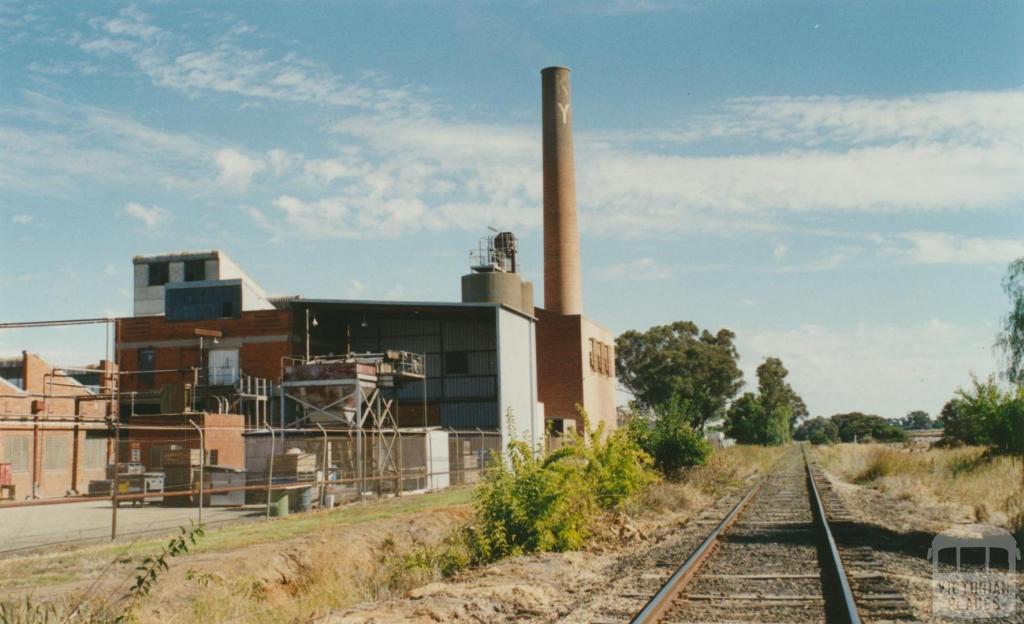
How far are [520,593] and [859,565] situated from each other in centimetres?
472

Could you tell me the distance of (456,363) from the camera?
152 ft

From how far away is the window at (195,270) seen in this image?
213 ft

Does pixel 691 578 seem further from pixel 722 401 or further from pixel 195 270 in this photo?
pixel 722 401

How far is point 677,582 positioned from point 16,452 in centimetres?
3505

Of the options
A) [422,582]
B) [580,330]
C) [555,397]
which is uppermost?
[580,330]

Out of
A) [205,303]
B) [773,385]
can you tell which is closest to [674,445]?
[205,303]

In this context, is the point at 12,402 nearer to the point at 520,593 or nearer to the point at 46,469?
the point at 46,469

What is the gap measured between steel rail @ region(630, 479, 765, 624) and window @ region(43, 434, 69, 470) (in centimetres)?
3190

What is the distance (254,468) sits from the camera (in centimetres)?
3094

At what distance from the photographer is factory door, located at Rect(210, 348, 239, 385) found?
43.8m

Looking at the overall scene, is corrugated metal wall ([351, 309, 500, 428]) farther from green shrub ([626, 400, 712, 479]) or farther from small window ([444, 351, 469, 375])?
green shrub ([626, 400, 712, 479])

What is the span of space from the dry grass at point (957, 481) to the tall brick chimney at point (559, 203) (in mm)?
19567

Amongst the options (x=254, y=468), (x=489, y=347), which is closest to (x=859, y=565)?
(x=254, y=468)

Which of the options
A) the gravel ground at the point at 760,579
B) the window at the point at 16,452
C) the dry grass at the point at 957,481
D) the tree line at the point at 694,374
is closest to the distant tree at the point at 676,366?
the tree line at the point at 694,374
